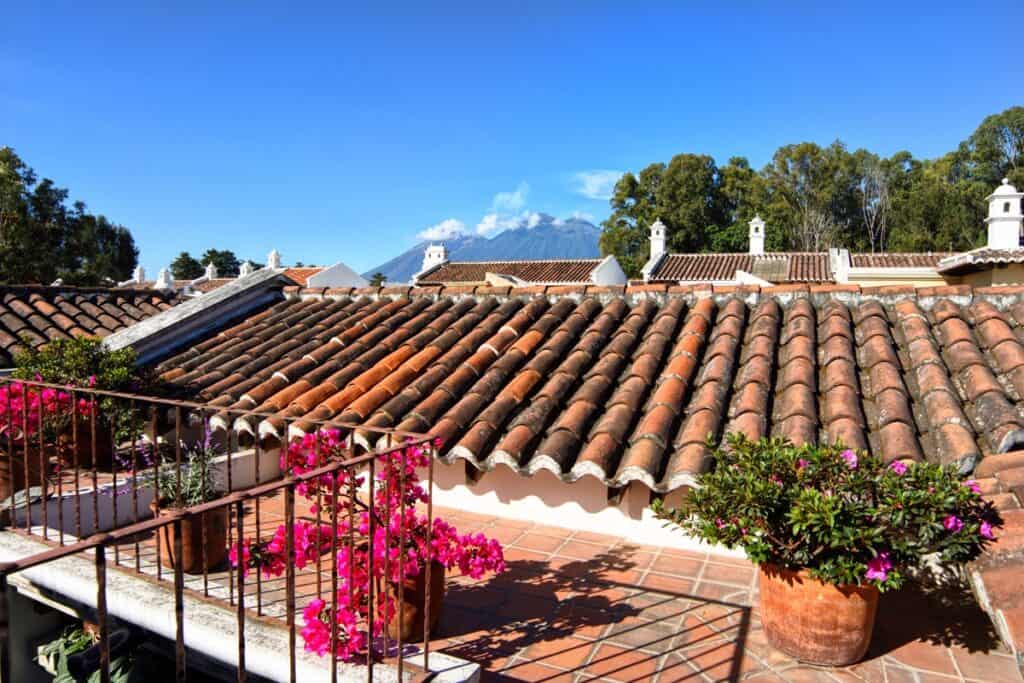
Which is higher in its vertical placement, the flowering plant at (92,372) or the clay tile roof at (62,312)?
the clay tile roof at (62,312)

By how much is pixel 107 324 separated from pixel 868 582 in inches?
423

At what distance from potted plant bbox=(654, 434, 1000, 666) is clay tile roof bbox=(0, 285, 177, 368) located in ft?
27.8

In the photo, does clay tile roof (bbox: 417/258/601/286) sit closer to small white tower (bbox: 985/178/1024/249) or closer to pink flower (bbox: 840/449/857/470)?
small white tower (bbox: 985/178/1024/249)

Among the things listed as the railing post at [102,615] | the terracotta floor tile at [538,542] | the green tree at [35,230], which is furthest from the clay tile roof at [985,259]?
the green tree at [35,230]

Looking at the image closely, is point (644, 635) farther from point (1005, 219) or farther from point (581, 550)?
point (1005, 219)

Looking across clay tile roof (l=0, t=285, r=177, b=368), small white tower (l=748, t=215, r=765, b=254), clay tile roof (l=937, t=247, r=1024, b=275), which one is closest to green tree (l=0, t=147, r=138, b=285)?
clay tile roof (l=0, t=285, r=177, b=368)

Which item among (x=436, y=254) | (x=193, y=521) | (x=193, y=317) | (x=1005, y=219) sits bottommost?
(x=193, y=521)

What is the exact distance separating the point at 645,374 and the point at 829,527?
273cm

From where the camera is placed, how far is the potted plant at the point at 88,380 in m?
6.04

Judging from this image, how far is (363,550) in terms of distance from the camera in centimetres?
366

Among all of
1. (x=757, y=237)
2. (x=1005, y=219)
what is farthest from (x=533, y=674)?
(x=757, y=237)

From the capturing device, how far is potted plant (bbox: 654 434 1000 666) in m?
3.18

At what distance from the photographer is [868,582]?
324cm

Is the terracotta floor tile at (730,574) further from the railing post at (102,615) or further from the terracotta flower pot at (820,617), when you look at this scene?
the railing post at (102,615)
